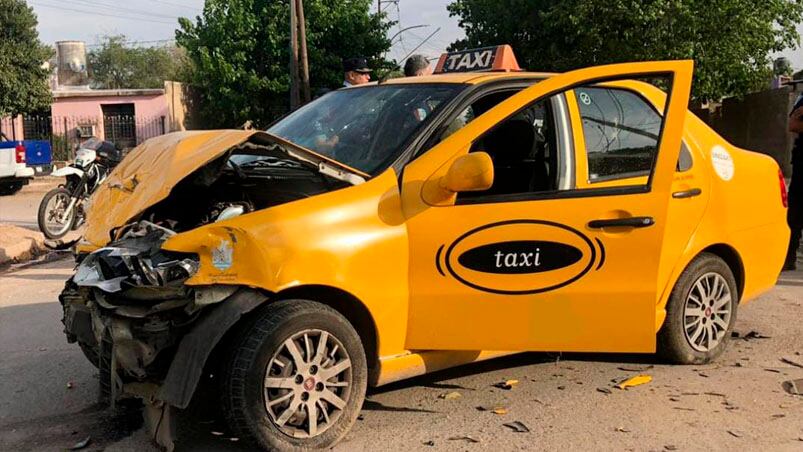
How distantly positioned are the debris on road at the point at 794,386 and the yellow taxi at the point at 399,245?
20.0 inches

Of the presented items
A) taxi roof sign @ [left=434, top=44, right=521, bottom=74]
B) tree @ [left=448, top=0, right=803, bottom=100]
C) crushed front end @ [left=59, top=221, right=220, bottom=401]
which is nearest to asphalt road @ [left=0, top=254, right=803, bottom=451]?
crushed front end @ [left=59, top=221, right=220, bottom=401]

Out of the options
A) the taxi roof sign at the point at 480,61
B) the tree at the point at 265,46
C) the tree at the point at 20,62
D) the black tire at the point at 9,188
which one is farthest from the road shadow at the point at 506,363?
the tree at the point at 20,62

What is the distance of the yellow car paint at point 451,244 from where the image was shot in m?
3.33

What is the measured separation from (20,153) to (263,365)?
1610cm

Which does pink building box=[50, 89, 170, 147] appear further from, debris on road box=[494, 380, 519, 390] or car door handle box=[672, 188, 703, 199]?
car door handle box=[672, 188, 703, 199]

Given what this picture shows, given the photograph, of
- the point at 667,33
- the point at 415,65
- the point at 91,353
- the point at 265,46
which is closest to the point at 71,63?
the point at 265,46

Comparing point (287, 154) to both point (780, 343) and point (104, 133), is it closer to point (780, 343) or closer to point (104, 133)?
point (780, 343)

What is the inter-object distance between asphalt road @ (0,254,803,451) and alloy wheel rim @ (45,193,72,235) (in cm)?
554

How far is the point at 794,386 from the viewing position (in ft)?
13.9

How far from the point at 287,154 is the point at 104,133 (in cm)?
3024

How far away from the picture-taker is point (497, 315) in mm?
3619

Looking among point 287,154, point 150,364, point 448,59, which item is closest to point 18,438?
point 150,364

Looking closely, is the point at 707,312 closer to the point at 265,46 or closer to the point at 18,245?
the point at 18,245

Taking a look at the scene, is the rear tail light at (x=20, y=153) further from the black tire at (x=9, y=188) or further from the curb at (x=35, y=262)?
the curb at (x=35, y=262)
